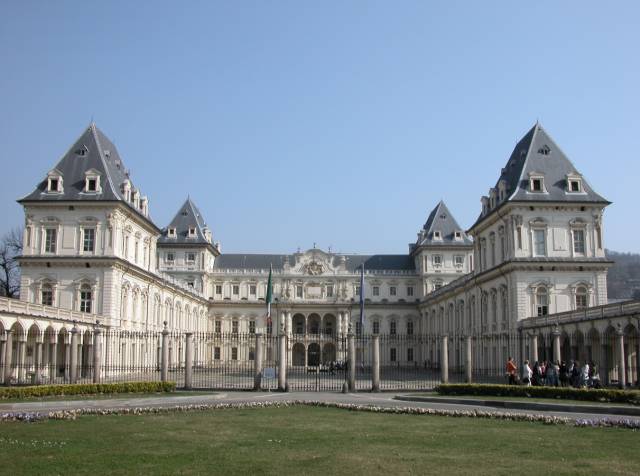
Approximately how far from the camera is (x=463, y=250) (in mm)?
94875

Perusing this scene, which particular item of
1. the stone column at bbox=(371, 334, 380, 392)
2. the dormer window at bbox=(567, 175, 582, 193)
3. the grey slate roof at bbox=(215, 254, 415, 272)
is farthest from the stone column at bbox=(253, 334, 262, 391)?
the grey slate roof at bbox=(215, 254, 415, 272)

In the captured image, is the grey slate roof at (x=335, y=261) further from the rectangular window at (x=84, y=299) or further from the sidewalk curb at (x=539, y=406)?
the sidewalk curb at (x=539, y=406)

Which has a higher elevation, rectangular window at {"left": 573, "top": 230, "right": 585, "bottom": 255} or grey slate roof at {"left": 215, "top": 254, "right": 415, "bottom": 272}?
grey slate roof at {"left": 215, "top": 254, "right": 415, "bottom": 272}

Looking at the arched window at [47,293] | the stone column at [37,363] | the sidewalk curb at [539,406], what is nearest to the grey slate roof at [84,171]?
the arched window at [47,293]

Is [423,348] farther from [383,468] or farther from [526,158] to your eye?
[383,468]

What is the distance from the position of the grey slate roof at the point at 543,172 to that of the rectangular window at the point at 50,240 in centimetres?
3413

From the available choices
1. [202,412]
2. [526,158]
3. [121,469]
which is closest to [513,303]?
[526,158]

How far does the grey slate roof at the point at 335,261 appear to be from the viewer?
104 m

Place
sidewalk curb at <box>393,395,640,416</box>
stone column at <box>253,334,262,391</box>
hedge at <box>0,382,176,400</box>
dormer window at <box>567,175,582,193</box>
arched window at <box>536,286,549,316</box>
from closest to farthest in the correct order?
sidewalk curb at <box>393,395,640,416</box>
hedge at <box>0,382,176,400</box>
stone column at <box>253,334,262,391</box>
arched window at <box>536,286,549,316</box>
dormer window at <box>567,175,582,193</box>

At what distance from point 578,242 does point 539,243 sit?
9.67 feet

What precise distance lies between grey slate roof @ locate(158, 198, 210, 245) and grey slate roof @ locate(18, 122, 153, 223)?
36811 mm

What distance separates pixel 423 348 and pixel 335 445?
75679 mm

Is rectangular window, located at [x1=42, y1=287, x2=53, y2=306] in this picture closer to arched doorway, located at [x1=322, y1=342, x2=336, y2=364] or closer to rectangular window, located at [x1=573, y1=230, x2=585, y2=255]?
rectangular window, located at [x1=573, y1=230, x2=585, y2=255]

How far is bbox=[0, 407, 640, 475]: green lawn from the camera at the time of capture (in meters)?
13.5
